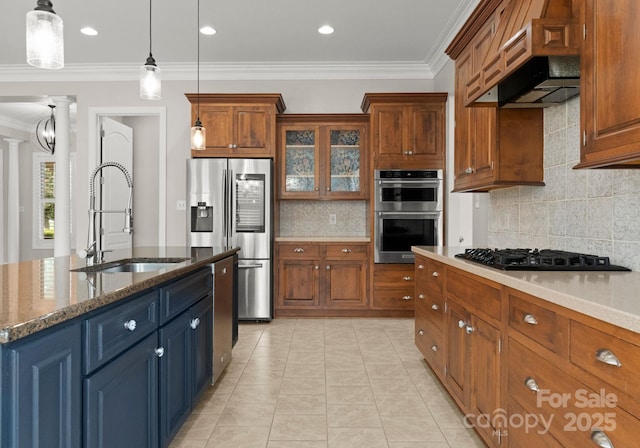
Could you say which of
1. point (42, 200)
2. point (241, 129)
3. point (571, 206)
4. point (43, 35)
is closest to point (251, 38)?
point (241, 129)

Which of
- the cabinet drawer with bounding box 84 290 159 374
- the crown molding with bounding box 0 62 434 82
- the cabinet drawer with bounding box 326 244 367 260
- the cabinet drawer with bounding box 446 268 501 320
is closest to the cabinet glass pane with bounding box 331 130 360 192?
the cabinet drawer with bounding box 326 244 367 260

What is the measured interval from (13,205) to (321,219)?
626cm

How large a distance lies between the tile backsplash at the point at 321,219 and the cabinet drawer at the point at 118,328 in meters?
3.61

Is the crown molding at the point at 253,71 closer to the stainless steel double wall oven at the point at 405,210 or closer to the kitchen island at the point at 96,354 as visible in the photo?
the stainless steel double wall oven at the point at 405,210

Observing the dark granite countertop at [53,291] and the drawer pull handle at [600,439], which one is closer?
the dark granite countertop at [53,291]

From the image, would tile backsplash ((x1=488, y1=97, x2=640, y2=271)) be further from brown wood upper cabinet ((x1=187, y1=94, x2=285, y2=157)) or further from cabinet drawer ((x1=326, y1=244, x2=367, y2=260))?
brown wood upper cabinet ((x1=187, y1=94, x2=285, y2=157))

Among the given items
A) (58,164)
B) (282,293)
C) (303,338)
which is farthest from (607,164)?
(58,164)

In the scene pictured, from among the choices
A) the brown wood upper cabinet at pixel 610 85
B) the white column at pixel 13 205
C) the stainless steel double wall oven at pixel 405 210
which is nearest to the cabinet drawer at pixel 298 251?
the stainless steel double wall oven at pixel 405 210

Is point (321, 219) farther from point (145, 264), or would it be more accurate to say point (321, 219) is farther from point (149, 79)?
point (149, 79)

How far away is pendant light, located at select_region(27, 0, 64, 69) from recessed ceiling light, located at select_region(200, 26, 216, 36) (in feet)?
9.75

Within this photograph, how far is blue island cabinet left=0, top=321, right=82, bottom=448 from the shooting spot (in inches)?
37.5

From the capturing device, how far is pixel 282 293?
4871mm

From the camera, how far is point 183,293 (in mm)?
2150

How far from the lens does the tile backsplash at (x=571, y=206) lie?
6.29 ft
